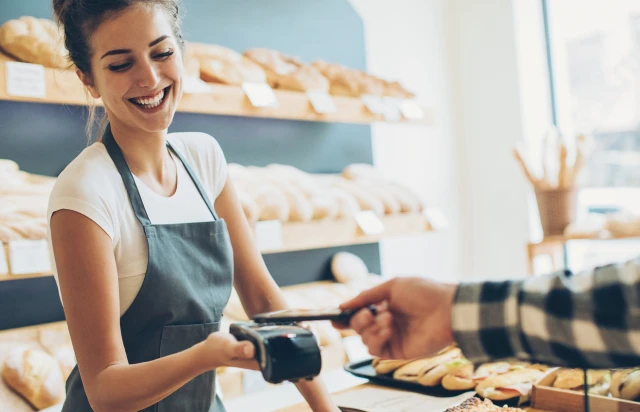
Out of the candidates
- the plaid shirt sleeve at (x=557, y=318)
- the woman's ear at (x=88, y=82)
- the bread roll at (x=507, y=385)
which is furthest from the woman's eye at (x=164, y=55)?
the bread roll at (x=507, y=385)

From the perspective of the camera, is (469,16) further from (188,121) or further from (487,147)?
(188,121)

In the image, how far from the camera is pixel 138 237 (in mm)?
1223

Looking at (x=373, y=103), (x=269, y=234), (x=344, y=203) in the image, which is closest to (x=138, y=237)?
(x=269, y=234)

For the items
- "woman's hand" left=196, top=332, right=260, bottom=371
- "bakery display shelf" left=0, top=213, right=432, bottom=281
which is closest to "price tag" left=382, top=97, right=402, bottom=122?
"bakery display shelf" left=0, top=213, right=432, bottom=281

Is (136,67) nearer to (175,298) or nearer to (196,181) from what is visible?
(196,181)

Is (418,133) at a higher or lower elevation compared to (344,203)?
higher

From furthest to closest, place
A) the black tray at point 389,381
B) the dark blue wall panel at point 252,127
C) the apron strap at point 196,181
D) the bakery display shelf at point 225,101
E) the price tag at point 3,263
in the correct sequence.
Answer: the dark blue wall panel at point 252,127 < the bakery display shelf at point 225,101 < the price tag at point 3,263 < the black tray at point 389,381 < the apron strap at point 196,181

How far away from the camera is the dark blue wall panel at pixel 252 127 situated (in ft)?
6.46

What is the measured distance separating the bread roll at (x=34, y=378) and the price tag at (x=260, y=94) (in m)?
1.03

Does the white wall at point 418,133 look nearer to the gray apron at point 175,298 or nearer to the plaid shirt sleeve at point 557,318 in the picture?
the gray apron at point 175,298

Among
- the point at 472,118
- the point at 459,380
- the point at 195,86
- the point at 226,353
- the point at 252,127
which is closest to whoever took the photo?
the point at 226,353

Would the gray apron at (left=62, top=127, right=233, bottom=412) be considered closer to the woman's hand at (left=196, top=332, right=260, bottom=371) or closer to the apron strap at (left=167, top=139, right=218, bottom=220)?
the apron strap at (left=167, top=139, right=218, bottom=220)

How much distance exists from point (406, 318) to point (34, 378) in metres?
1.08

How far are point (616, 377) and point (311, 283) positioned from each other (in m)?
1.62
